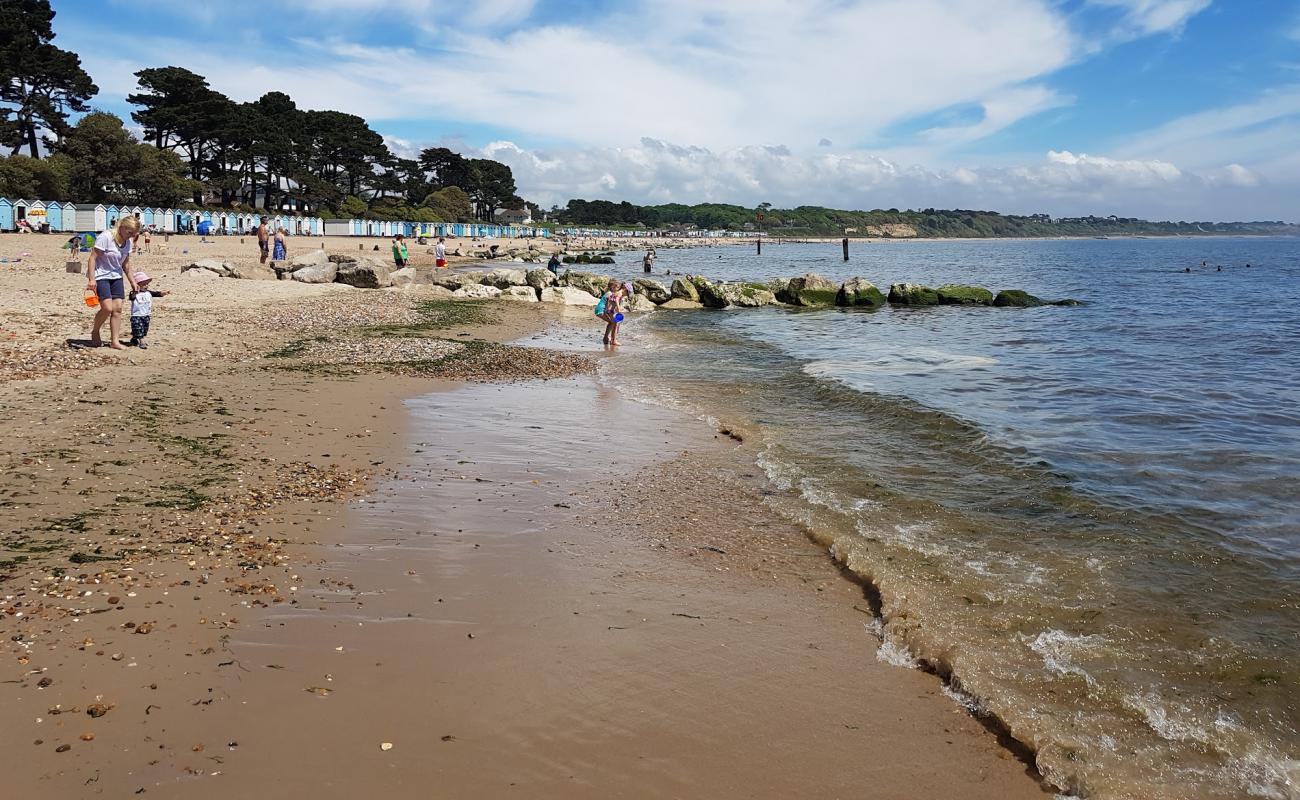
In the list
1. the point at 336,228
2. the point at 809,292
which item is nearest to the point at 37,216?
the point at 336,228

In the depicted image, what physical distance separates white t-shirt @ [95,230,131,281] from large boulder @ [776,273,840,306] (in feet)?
103

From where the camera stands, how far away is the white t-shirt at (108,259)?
505 inches

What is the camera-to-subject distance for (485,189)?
162 m

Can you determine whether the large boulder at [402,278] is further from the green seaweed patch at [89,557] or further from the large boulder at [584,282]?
the green seaweed patch at [89,557]

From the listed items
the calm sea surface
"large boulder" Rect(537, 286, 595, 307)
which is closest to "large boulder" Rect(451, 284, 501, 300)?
"large boulder" Rect(537, 286, 595, 307)

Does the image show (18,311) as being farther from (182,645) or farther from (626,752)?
(626,752)

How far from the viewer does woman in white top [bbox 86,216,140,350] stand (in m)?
12.8

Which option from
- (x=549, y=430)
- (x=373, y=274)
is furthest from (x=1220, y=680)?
(x=373, y=274)

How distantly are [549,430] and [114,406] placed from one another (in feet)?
17.2

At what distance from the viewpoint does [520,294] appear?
110 feet

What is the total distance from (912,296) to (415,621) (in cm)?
3890

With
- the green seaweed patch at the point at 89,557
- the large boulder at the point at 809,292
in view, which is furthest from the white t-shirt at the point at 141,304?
the large boulder at the point at 809,292

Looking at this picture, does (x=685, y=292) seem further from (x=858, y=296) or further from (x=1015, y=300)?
(x=1015, y=300)

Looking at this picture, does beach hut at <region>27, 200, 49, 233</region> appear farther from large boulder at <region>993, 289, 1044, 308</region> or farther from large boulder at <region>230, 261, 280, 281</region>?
large boulder at <region>993, 289, 1044, 308</region>
